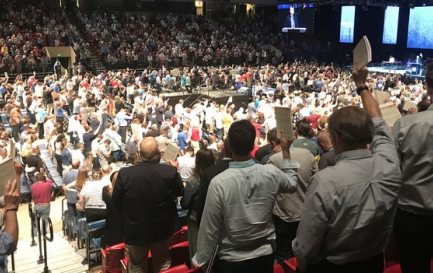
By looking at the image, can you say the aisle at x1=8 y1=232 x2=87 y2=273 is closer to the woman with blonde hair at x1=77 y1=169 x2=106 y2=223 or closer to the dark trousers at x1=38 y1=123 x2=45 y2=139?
the woman with blonde hair at x1=77 y1=169 x2=106 y2=223

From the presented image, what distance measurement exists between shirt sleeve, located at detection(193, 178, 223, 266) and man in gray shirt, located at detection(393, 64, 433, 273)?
106 centimetres

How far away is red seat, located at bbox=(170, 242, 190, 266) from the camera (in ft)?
14.9

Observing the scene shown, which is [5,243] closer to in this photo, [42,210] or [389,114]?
[389,114]

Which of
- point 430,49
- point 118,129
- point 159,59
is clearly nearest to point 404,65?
point 430,49

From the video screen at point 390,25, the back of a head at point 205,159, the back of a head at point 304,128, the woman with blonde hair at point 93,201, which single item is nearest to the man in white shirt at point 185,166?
the woman with blonde hair at point 93,201

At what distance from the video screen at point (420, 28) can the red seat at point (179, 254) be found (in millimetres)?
27992

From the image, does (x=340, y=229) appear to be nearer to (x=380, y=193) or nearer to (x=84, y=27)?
(x=380, y=193)

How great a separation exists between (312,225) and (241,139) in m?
0.71

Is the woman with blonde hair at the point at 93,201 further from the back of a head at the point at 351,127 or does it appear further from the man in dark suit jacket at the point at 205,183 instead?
the back of a head at the point at 351,127

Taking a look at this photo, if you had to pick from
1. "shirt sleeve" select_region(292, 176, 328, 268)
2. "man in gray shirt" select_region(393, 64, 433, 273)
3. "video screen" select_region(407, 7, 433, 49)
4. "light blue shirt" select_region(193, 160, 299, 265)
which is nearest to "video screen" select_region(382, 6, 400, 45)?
"video screen" select_region(407, 7, 433, 49)

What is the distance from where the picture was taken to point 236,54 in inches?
1179

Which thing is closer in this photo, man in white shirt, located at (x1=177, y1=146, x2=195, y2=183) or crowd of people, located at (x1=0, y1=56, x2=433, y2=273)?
crowd of people, located at (x1=0, y1=56, x2=433, y2=273)

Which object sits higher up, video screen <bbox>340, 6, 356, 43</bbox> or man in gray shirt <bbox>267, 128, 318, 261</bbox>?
video screen <bbox>340, 6, 356, 43</bbox>

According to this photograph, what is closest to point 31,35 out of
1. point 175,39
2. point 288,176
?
point 175,39
